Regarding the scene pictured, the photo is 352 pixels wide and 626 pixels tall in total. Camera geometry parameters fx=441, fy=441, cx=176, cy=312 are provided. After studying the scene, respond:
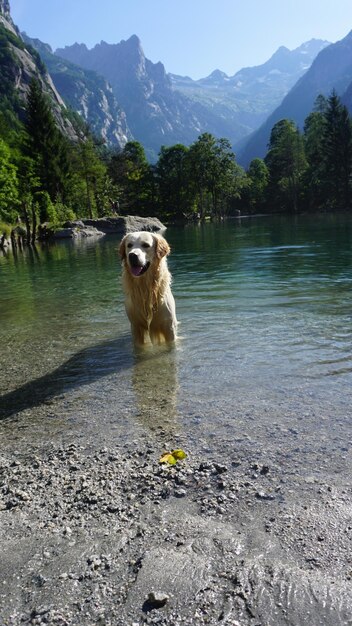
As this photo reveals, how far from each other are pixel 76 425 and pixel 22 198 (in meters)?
38.9

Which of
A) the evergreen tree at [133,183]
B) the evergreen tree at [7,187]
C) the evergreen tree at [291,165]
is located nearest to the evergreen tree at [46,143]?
the evergreen tree at [7,187]

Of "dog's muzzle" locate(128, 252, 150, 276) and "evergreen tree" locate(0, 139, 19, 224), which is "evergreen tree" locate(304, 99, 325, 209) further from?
"dog's muzzle" locate(128, 252, 150, 276)

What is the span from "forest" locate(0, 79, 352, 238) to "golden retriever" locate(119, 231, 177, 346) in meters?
39.1

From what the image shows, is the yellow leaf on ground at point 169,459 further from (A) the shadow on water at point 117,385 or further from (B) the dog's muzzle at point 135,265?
(B) the dog's muzzle at point 135,265

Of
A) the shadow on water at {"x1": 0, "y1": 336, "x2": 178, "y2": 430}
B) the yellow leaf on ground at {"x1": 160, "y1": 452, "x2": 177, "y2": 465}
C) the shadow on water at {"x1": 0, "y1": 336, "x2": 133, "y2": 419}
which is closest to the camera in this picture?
the yellow leaf on ground at {"x1": 160, "y1": 452, "x2": 177, "y2": 465}

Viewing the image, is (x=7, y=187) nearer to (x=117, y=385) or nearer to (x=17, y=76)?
(x=117, y=385)

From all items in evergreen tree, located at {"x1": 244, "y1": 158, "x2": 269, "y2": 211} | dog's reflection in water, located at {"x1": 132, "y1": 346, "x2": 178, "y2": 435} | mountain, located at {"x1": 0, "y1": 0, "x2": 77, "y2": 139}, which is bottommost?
dog's reflection in water, located at {"x1": 132, "y1": 346, "x2": 178, "y2": 435}

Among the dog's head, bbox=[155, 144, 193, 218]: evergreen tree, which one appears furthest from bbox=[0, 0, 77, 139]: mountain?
the dog's head

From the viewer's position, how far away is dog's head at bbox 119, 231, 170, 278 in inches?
254

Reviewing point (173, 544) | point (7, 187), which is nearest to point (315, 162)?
point (7, 187)

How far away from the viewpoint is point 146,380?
5.64 m

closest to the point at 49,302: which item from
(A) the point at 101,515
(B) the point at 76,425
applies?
(B) the point at 76,425

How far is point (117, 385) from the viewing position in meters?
5.54

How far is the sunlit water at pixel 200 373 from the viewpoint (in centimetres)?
400
